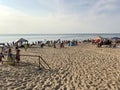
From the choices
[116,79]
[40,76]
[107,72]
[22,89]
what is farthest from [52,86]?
[107,72]

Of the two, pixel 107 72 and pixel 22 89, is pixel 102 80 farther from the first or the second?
pixel 22 89

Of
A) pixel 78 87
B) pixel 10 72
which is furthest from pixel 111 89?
pixel 10 72

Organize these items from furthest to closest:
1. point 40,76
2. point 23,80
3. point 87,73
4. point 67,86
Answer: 1. point 87,73
2. point 40,76
3. point 23,80
4. point 67,86

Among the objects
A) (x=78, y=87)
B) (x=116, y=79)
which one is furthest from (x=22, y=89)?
(x=116, y=79)

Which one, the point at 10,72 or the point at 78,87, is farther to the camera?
the point at 10,72

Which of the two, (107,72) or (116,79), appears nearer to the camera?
(116,79)

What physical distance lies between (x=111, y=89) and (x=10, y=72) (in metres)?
5.76

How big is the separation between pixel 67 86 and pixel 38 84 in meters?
1.29

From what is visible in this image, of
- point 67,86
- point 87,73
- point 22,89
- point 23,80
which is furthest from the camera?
point 87,73

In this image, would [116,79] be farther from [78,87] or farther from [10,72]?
A: [10,72]

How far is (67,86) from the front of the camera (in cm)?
956

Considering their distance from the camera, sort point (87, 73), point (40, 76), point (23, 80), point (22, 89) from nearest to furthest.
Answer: point (22, 89) < point (23, 80) < point (40, 76) < point (87, 73)

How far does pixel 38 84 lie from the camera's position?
9.91m

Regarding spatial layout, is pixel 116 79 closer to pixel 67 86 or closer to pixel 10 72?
pixel 67 86
